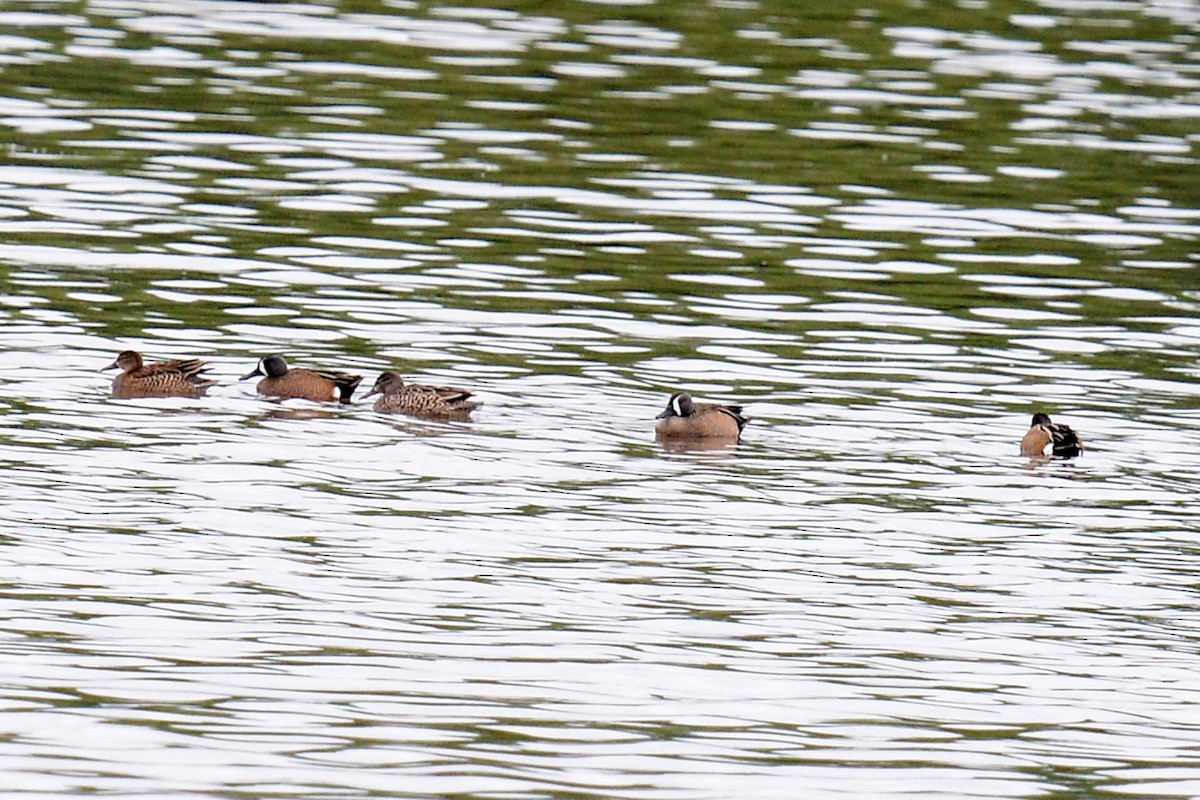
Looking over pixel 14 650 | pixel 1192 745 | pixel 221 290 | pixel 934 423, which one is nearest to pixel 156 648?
pixel 14 650

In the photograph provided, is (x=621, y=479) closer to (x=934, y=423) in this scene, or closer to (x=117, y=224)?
(x=934, y=423)

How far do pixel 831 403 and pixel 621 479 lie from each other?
3.27 meters

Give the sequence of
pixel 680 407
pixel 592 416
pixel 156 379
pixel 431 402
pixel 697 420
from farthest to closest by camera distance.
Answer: pixel 592 416 → pixel 156 379 → pixel 431 402 → pixel 680 407 → pixel 697 420

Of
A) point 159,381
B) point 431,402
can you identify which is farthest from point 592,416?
point 159,381

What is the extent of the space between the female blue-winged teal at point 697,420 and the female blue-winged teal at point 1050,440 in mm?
2121

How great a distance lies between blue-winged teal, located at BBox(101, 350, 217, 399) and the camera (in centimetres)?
1905

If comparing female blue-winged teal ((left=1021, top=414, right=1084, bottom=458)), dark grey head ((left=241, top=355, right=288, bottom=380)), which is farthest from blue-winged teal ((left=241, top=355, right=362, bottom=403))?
female blue-winged teal ((left=1021, top=414, right=1084, bottom=458))

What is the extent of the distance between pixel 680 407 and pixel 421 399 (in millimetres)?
1937

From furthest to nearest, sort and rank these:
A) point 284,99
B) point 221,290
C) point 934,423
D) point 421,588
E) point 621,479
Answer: point 284,99 < point 221,290 < point 934,423 < point 621,479 < point 421,588

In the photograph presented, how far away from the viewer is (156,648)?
1269cm

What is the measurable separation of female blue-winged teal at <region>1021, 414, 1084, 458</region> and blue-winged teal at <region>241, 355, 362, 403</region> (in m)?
5.16

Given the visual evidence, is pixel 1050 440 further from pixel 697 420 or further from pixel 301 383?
pixel 301 383

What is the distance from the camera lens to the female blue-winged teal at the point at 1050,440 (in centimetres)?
1828

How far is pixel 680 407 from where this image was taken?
1859 centimetres
